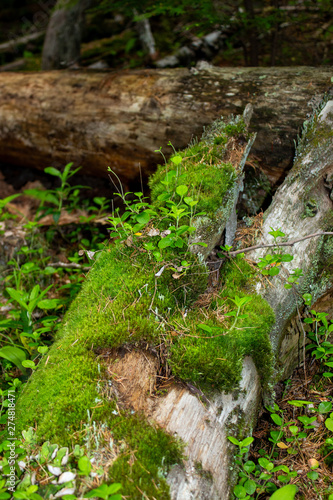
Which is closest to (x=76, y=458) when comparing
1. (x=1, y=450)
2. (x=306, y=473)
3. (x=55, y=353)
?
(x=1, y=450)

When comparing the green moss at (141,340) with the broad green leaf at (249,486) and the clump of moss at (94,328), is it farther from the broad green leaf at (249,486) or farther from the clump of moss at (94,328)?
the broad green leaf at (249,486)

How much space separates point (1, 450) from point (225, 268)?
6.60ft

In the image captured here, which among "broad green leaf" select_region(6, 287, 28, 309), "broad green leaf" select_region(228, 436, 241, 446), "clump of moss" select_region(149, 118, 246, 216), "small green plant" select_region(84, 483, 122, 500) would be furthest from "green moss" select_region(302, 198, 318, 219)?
"broad green leaf" select_region(6, 287, 28, 309)

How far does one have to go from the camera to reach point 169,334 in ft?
7.64

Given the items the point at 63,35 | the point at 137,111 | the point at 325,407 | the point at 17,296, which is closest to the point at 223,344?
the point at 325,407

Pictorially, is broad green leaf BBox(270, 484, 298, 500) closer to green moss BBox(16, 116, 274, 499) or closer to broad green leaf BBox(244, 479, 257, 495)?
broad green leaf BBox(244, 479, 257, 495)

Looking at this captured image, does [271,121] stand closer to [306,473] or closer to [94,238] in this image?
[94,238]

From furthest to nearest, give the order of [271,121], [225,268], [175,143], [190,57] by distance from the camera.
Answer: [190,57], [175,143], [271,121], [225,268]

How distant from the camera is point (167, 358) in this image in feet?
7.36

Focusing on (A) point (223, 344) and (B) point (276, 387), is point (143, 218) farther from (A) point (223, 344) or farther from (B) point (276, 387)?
(B) point (276, 387)

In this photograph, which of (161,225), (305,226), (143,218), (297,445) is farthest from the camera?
(305,226)

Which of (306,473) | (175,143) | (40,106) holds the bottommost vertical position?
(306,473)

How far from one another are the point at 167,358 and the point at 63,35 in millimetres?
7548

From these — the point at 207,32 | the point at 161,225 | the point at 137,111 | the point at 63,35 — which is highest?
the point at 63,35
